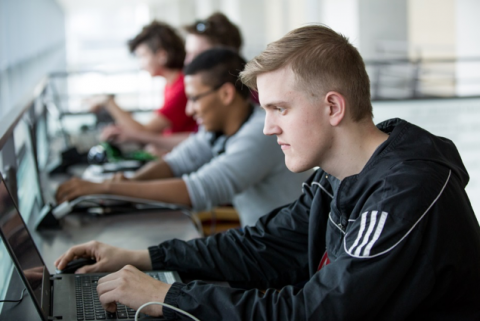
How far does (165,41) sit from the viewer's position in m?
4.04

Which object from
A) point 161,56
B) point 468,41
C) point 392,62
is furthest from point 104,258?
point 468,41

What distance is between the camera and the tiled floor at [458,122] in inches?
124

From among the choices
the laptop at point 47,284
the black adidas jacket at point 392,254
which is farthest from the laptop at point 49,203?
the black adidas jacket at point 392,254

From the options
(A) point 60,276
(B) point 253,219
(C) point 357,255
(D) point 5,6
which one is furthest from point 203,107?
(D) point 5,6

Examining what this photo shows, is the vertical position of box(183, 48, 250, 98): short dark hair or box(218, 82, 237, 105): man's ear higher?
box(183, 48, 250, 98): short dark hair

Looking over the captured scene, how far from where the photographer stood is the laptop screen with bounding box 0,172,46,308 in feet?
A: 3.79

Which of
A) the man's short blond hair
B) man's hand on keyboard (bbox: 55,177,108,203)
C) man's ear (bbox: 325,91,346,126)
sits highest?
the man's short blond hair

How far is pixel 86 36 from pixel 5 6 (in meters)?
21.4

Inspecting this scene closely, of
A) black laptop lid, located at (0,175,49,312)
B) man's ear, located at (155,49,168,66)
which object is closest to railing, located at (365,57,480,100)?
man's ear, located at (155,49,168,66)

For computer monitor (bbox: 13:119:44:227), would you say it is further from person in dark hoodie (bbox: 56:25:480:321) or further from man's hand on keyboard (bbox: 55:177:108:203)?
person in dark hoodie (bbox: 56:25:480:321)

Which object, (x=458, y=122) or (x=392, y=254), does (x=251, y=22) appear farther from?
(x=392, y=254)

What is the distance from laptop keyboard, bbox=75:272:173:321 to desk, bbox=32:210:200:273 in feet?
0.97

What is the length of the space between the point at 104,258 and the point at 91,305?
237 mm

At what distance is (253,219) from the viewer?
234 centimetres
